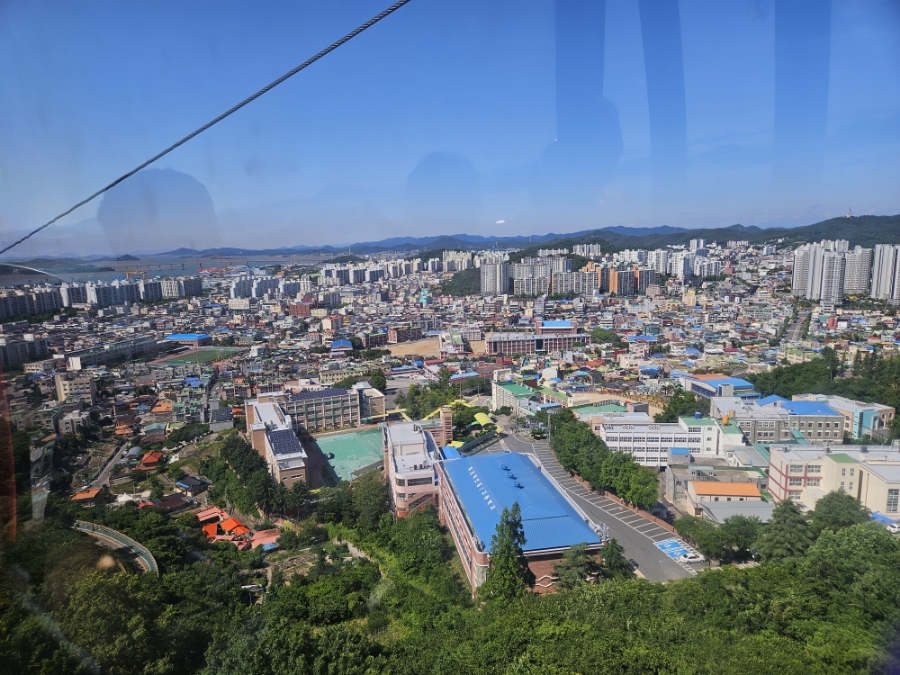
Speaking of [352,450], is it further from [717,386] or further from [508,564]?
[717,386]

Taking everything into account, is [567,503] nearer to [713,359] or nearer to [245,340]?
[713,359]

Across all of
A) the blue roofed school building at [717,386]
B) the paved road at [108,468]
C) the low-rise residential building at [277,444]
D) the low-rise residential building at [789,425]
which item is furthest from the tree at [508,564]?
the blue roofed school building at [717,386]

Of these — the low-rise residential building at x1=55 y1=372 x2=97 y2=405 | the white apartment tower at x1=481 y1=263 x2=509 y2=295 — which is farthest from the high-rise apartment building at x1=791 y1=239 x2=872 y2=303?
the low-rise residential building at x1=55 y1=372 x2=97 y2=405

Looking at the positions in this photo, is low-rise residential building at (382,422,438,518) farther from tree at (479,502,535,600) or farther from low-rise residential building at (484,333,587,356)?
low-rise residential building at (484,333,587,356)

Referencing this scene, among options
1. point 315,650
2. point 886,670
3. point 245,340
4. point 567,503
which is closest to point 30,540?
point 315,650

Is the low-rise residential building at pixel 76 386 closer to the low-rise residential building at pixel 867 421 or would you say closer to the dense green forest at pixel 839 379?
the low-rise residential building at pixel 867 421

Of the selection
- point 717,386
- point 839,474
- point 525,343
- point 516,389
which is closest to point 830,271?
point 525,343
